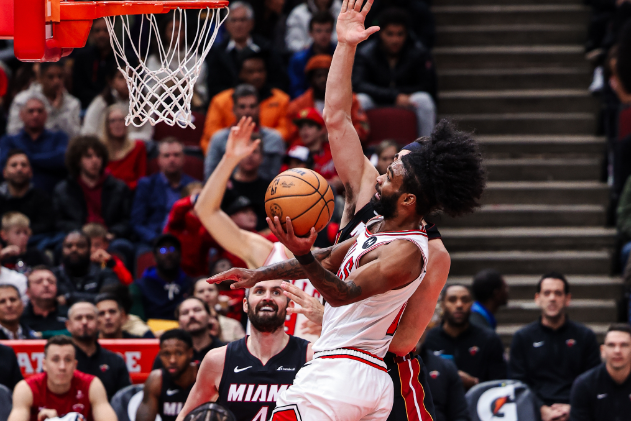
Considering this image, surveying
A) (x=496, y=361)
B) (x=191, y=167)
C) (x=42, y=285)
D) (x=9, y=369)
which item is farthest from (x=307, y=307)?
(x=191, y=167)

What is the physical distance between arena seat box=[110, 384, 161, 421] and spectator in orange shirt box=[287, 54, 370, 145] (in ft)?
12.4

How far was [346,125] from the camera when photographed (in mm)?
4680

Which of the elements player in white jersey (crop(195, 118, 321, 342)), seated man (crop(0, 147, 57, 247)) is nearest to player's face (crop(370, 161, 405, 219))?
player in white jersey (crop(195, 118, 321, 342))

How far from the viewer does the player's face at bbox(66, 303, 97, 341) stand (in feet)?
23.7

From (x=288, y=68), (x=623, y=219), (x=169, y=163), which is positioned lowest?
(x=623, y=219)

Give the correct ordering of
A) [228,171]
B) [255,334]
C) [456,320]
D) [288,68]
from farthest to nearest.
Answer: [288,68] → [456,320] → [228,171] → [255,334]

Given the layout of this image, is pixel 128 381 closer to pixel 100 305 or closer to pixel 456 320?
pixel 100 305

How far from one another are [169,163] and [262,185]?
1028 mm

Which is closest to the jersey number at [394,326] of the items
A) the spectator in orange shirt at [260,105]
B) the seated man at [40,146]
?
the spectator in orange shirt at [260,105]

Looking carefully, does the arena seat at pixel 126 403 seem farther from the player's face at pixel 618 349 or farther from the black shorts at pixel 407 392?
the player's face at pixel 618 349

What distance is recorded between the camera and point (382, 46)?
34.2 ft

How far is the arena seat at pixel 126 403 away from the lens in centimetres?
684

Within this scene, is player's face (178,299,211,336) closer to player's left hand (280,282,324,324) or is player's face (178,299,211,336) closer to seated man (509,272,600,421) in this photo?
seated man (509,272,600,421)

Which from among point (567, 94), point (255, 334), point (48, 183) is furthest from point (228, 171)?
point (567, 94)
